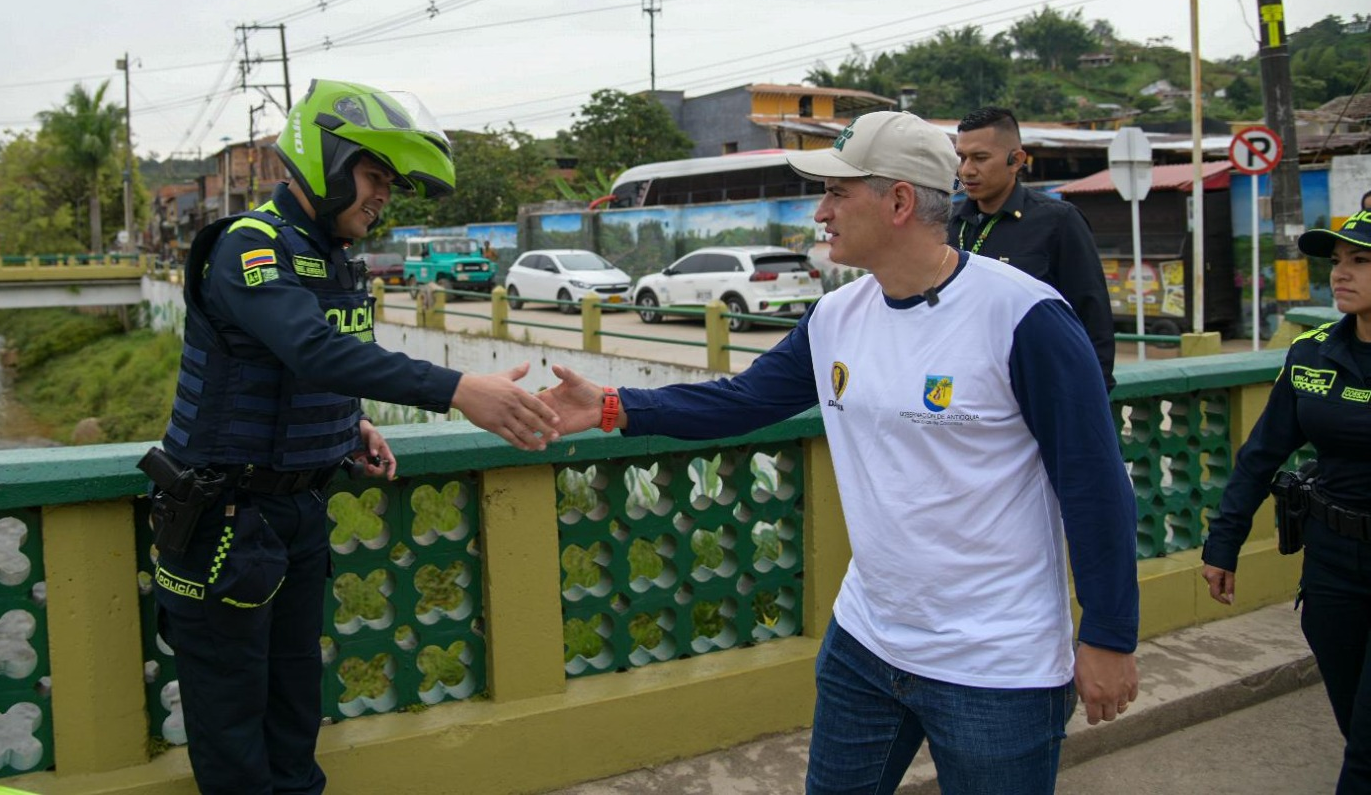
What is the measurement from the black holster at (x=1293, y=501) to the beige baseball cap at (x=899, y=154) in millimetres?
1830

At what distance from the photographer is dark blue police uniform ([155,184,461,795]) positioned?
105 inches

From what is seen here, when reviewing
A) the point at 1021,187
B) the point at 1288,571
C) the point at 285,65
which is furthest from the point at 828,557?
the point at 285,65

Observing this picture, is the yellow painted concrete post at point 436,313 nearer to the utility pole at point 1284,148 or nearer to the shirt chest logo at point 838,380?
the utility pole at point 1284,148

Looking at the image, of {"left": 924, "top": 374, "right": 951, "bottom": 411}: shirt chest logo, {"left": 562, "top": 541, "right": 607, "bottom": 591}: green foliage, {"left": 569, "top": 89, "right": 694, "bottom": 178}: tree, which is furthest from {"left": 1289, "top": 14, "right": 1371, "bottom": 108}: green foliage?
{"left": 924, "top": 374, "right": 951, "bottom": 411}: shirt chest logo

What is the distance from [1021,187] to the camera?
4496 millimetres

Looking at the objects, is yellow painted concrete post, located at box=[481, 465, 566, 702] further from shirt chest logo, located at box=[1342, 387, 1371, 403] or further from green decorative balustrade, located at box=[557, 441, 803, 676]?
shirt chest logo, located at box=[1342, 387, 1371, 403]

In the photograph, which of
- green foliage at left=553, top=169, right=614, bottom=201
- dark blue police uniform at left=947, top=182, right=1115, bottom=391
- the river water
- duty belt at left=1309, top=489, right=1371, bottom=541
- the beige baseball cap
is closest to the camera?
the beige baseball cap

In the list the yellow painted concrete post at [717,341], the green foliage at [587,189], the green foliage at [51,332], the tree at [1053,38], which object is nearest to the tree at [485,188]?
the green foliage at [587,189]

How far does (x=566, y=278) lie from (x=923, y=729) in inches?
Result: 1053

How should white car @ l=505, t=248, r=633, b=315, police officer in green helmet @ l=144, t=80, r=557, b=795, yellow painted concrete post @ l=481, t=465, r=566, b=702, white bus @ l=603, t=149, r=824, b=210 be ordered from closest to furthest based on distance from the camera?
police officer in green helmet @ l=144, t=80, r=557, b=795 < yellow painted concrete post @ l=481, t=465, r=566, b=702 < white car @ l=505, t=248, r=633, b=315 < white bus @ l=603, t=149, r=824, b=210

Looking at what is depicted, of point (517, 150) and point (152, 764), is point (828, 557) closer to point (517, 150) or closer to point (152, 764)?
point (152, 764)

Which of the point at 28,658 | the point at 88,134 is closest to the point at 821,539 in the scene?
the point at 28,658

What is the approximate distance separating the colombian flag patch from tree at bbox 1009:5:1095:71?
12732 cm

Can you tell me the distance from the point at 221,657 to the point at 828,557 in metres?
2.29
